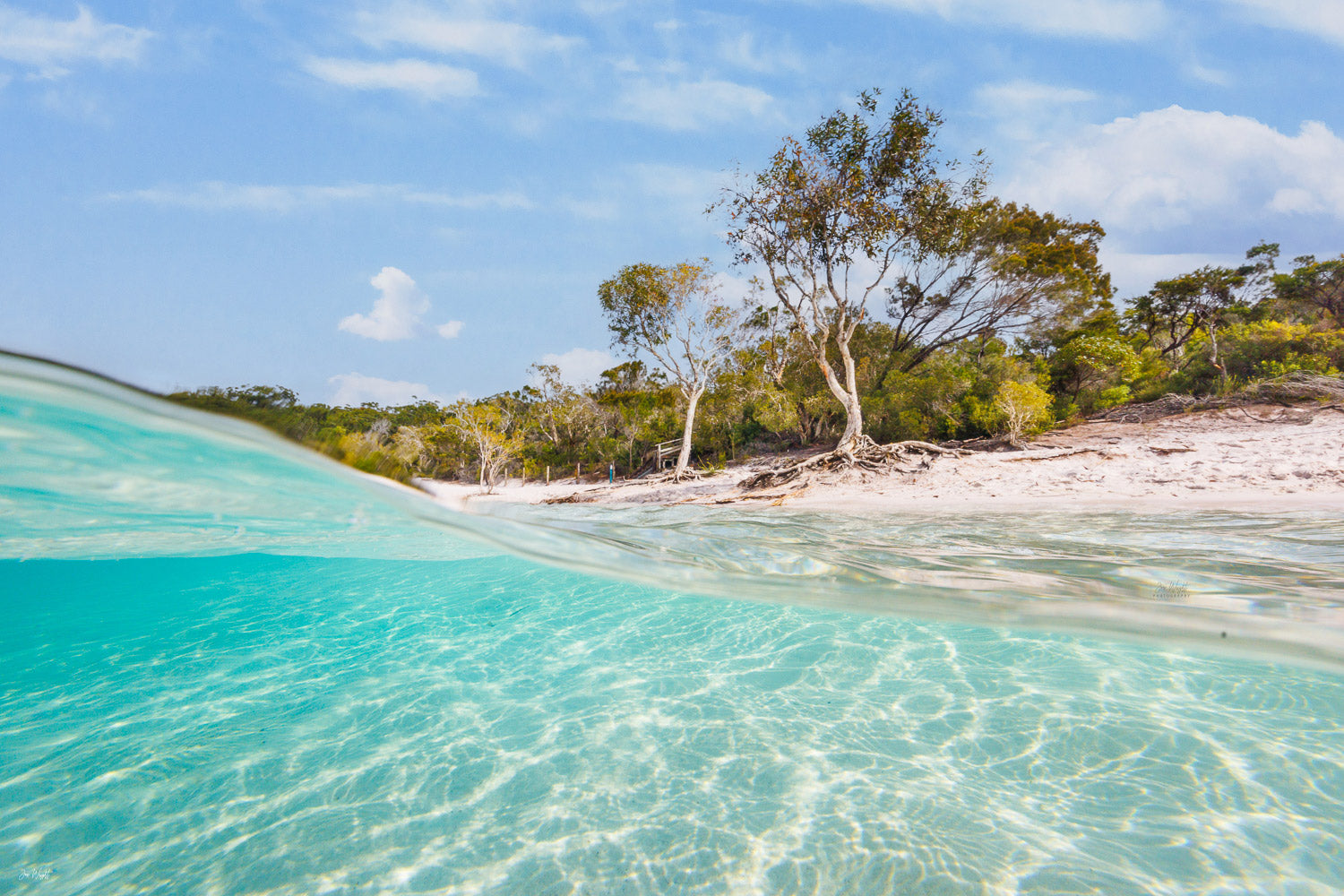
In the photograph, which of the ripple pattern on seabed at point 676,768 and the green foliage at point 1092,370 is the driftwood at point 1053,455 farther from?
the ripple pattern on seabed at point 676,768

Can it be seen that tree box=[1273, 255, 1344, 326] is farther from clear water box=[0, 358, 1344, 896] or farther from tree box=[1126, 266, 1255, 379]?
clear water box=[0, 358, 1344, 896]

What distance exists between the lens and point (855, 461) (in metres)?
14.0

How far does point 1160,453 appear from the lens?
12.1 m

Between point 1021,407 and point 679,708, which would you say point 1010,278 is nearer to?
point 1021,407

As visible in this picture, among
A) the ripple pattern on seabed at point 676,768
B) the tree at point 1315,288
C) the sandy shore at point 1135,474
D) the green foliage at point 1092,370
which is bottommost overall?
the ripple pattern on seabed at point 676,768

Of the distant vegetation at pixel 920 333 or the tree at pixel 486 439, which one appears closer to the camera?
the distant vegetation at pixel 920 333

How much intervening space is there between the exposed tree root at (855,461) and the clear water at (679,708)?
546 centimetres

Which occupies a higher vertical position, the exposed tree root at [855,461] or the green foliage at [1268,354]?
the green foliage at [1268,354]

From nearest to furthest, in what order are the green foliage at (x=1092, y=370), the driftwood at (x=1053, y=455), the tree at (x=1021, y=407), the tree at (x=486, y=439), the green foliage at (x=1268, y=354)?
the driftwood at (x=1053, y=455)
the green foliage at (x=1268, y=354)
the tree at (x=1021, y=407)
the green foliage at (x=1092, y=370)
the tree at (x=486, y=439)

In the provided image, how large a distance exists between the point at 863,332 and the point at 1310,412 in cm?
1410

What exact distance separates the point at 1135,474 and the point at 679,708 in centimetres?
1131

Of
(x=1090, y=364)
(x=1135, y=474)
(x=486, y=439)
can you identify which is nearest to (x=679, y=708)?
(x=1135, y=474)

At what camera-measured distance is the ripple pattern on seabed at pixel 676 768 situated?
2.58 metres

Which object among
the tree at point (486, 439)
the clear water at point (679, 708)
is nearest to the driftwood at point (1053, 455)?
the clear water at point (679, 708)
